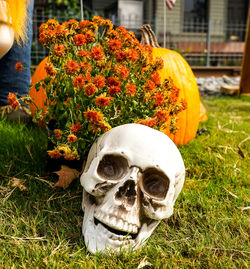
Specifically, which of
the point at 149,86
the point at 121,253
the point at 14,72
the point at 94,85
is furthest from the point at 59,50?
the point at 14,72

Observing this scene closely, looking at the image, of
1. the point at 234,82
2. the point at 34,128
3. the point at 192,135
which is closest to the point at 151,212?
the point at 192,135

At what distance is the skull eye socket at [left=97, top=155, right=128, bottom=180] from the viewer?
1524 mm

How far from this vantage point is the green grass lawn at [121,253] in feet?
4.62

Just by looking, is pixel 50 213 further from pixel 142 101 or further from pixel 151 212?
pixel 142 101

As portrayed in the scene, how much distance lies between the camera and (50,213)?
69.2 inches

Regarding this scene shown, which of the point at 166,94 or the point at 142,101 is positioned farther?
the point at 166,94

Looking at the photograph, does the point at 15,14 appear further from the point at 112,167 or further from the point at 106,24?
the point at 112,167

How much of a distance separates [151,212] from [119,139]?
14.5 inches

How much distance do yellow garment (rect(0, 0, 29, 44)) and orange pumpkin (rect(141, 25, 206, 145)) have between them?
120cm

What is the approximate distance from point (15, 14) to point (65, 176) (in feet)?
3.14

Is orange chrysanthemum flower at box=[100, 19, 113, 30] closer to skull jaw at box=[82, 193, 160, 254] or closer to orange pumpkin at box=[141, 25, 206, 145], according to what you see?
orange pumpkin at box=[141, 25, 206, 145]

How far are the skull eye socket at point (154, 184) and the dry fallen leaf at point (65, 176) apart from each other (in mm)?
610

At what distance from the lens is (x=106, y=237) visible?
4.58 feet

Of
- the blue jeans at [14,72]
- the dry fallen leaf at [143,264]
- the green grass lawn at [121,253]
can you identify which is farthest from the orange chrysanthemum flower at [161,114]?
the blue jeans at [14,72]
